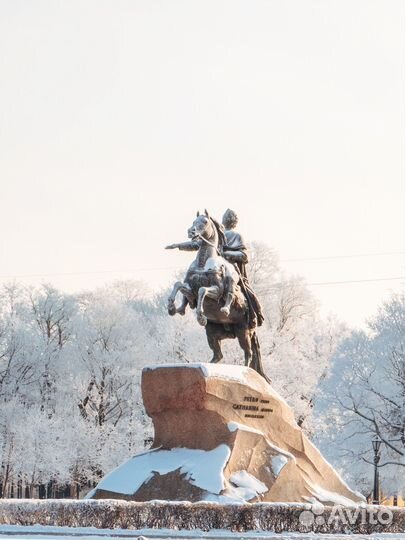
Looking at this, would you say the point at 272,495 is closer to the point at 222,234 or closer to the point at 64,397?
the point at 222,234

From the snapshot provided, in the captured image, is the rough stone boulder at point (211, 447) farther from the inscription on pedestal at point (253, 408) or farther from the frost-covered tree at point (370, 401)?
the frost-covered tree at point (370, 401)

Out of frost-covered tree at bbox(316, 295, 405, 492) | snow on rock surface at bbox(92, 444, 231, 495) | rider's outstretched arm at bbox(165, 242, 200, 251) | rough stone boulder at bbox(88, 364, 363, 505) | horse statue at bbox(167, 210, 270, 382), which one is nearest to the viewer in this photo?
snow on rock surface at bbox(92, 444, 231, 495)

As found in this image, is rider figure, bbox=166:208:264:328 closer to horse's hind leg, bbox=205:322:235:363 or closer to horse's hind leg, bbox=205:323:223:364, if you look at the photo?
horse's hind leg, bbox=205:322:235:363

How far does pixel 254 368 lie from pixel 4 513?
26.9 feet

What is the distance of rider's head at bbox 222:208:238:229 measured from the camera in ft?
73.4

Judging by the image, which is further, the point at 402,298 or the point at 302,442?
the point at 402,298

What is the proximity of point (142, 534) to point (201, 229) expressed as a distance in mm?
7411

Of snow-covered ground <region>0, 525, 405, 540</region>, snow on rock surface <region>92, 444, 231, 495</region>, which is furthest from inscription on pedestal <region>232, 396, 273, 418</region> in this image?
snow-covered ground <region>0, 525, 405, 540</region>

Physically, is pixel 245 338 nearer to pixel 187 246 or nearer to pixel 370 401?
pixel 187 246

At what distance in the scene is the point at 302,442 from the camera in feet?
66.3

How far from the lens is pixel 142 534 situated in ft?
46.8

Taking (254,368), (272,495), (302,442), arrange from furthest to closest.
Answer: (254,368), (302,442), (272,495)

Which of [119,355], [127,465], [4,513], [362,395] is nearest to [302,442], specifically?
[127,465]

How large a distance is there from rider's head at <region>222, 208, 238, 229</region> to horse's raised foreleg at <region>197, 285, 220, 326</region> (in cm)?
261
